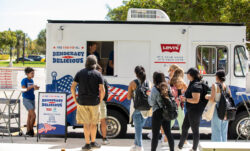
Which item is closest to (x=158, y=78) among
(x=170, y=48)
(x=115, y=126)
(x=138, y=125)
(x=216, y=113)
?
(x=138, y=125)

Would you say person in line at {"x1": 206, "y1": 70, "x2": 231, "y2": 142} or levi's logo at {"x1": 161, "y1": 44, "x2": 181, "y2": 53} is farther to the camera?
levi's logo at {"x1": 161, "y1": 44, "x2": 181, "y2": 53}

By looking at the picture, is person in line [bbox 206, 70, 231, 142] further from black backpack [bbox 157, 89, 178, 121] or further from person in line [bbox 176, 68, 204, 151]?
black backpack [bbox 157, 89, 178, 121]

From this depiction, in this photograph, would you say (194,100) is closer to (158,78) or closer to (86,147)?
(158,78)

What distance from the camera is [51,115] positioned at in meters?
8.20

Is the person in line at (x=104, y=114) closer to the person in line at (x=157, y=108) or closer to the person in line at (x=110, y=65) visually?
the person in line at (x=110, y=65)

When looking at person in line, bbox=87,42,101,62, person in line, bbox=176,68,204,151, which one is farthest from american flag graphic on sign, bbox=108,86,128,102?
person in line, bbox=176,68,204,151

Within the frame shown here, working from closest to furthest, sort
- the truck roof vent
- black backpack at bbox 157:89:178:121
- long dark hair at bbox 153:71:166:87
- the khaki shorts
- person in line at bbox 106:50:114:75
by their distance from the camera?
black backpack at bbox 157:89:178:121 < long dark hair at bbox 153:71:166:87 < the khaki shorts < person in line at bbox 106:50:114:75 < the truck roof vent

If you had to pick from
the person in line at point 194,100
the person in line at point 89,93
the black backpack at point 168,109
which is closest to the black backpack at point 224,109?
the person in line at point 194,100

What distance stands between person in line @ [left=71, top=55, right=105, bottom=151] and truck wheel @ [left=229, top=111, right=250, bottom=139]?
3339 millimetres

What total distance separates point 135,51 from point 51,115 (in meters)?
2.35

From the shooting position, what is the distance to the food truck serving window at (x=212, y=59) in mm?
8640

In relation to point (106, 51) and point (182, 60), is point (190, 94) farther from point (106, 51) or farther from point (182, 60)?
point (106, 51)

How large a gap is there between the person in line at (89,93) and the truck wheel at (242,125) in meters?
3.34

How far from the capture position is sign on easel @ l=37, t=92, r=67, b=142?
816 centimetres
